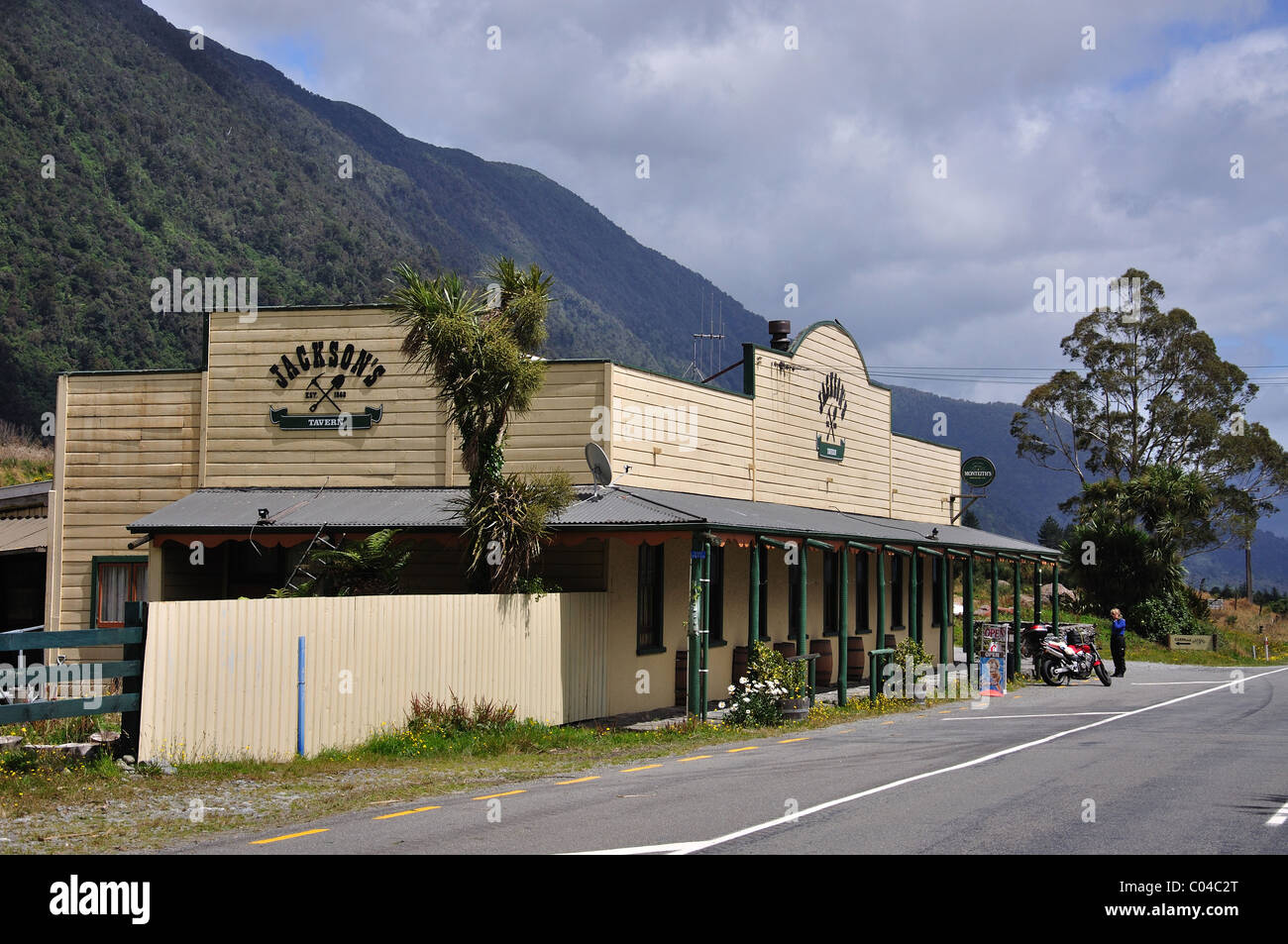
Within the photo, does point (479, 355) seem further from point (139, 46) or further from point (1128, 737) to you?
point (139, 46)

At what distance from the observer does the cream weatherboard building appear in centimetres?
1809

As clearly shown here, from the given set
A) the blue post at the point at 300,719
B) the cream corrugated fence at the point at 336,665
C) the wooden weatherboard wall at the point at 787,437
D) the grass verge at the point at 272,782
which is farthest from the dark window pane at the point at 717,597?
the blue post at the point at 300,719

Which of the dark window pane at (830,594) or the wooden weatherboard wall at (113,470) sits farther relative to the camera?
the dark window pane at (830,594)

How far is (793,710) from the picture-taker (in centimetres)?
1820

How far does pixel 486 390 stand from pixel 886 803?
7.99 meters

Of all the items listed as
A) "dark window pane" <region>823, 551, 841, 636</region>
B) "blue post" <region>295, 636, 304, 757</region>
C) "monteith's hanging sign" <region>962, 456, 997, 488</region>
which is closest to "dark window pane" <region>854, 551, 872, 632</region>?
"dark window pane" <region>823, 551, 841, 636</region>

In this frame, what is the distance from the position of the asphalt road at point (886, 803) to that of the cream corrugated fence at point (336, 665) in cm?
259

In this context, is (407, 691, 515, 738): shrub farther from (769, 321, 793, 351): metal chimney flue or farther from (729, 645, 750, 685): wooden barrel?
(769, 321, 793, 351): metal chimney flue

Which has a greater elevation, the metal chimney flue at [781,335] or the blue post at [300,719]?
the metal chimney flue at [781,335]

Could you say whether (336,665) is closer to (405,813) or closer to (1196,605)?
(405,813)

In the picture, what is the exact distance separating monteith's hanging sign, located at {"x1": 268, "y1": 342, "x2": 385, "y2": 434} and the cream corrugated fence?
17.7ft

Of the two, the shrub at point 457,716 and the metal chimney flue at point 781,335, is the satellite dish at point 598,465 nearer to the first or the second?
the shrub at point 457,716

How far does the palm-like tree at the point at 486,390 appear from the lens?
52.5ft

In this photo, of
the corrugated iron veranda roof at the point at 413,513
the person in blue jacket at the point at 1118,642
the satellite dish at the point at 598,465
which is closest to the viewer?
the corrugated iron veranda roof at the point at 413,513
